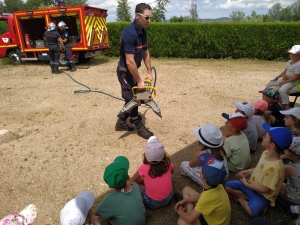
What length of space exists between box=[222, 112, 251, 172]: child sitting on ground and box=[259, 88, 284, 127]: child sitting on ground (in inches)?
44.0

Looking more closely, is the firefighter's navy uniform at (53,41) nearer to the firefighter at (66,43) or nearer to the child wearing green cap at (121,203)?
the firefighter at (66,43)

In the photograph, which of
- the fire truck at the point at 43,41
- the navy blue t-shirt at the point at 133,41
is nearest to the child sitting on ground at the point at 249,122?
the navy blue t-shirt at the point at 133,41

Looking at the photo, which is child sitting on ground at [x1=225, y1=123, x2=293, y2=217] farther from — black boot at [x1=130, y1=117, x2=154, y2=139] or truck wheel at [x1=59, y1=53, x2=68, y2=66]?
truck wheel at [x1=59, y1=53, x2=68, y2=66]

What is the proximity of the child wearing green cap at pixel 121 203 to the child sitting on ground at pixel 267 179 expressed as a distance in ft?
3.53

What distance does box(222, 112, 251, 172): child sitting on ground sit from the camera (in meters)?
2.90

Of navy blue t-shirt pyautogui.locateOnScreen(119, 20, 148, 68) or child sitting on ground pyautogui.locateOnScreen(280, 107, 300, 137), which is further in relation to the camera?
navy blue t-shirt pyautogui.locateOnScreen(119, 20, 148, 68)

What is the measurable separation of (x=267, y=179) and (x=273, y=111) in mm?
Result: 1930

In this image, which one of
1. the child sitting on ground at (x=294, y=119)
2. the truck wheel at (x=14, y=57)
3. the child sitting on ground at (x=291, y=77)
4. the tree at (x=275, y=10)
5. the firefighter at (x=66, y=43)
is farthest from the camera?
the tree at (x=275, y=10)

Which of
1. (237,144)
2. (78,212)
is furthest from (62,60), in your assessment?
(78,212)

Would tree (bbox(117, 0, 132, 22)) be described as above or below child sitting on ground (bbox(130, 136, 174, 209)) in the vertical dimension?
above

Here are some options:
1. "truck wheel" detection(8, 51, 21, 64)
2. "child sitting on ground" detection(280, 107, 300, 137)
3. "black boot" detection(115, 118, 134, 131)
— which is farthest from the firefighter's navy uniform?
"child sitting on ground" detection(280, 107, 300, 137)

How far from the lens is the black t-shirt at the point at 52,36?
27.9ft

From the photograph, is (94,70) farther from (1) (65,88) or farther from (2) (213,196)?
(2) (213,196)

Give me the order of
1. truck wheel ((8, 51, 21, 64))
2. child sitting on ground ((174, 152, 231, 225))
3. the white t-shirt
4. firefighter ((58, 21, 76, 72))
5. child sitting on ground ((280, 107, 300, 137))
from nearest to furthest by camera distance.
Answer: child sitting on ground ((174, 152, 231, 225)) < child sitting on ground ((280, 107, 300, 137)) < the white t-shirt < firefighter ((58, 21, 76, 72)) < truck wheel ((8, 51, 21, 64))
